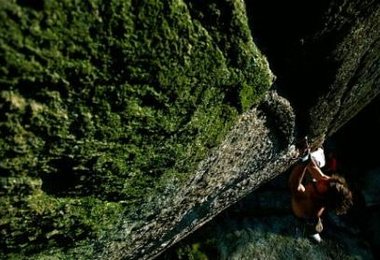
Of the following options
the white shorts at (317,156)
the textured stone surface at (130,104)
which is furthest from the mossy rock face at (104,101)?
the white shorts at (317,156)

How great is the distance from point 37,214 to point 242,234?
3640mm

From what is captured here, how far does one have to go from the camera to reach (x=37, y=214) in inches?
49.1

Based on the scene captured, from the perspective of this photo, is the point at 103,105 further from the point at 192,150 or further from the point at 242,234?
the point at 242,234

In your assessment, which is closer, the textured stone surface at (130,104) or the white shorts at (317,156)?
the textured stone surface at (130,104)

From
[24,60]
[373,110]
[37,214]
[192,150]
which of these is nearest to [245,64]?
[192,150]

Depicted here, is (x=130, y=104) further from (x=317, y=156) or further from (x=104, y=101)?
(x=317, y=156)

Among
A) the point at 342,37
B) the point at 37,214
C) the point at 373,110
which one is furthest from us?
the point at 373,110

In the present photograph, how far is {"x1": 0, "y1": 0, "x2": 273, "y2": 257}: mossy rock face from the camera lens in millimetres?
860

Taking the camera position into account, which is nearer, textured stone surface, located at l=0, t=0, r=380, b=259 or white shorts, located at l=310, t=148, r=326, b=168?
textured stone surface, located at l=0, t=0, r=380, b=259

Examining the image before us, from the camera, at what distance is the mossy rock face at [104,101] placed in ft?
2.82

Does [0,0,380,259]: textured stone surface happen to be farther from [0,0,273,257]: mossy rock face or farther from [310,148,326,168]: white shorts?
[310,148,326,168]: white shorts

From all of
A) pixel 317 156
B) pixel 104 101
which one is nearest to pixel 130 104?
pixel 104 101

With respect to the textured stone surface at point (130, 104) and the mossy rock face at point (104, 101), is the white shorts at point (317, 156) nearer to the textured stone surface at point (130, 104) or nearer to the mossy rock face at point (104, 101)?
the textured stone surface at point (130, 104)

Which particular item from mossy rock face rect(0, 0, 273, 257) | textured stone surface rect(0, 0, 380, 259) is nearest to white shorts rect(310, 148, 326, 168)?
textured stone surface rect(0, 0, 380, 259)
